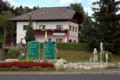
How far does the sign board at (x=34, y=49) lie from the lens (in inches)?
1569

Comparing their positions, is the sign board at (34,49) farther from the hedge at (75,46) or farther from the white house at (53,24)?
the white house at (53,24)

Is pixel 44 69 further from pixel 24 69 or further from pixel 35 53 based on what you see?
pixel 35 53

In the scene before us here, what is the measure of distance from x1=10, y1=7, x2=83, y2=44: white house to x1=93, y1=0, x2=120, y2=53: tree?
16560mm

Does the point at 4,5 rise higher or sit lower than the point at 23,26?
higher

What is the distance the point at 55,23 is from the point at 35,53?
4006cm

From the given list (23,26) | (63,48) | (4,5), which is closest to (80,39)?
(23,26)

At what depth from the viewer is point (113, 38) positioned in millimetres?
59531

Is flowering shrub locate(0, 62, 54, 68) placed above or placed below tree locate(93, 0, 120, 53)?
below

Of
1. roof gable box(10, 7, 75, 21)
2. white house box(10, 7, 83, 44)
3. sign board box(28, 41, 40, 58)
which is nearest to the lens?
sign board box(28, 41, 40, 58)

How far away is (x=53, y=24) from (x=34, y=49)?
40174 mm

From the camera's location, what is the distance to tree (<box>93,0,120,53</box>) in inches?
2319

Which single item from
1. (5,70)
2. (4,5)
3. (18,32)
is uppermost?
(4,5)

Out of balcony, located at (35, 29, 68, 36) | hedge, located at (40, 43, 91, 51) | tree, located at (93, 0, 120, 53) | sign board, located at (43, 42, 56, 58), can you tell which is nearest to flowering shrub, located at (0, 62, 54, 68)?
sign board, located at (43, 42, 56, 58)

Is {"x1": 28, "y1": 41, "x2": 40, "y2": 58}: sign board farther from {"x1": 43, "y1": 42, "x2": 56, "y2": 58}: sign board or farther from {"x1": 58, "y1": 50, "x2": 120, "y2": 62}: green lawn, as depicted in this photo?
{"x1": 58, "y1": 50, "x2": 120, "y2": 62}: green lawn
